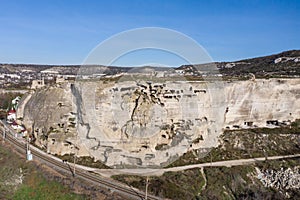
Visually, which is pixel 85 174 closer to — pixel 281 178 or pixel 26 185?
pixel 26 185

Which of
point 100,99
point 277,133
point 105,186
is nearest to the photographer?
point 105,186

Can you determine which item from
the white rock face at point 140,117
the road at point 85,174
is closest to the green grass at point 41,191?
the road at point 85,174

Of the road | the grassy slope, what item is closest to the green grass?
the grassy slope

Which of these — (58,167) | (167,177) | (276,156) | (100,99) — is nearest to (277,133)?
(276,156)

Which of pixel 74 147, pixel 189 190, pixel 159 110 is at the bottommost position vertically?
pixel 189 190

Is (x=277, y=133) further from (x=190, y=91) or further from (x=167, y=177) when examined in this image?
(x=167, y=177)

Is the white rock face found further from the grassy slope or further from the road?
the grassy slope

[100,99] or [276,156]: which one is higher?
[100,99]

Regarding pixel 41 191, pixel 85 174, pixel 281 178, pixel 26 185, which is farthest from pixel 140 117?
pixel 281 178

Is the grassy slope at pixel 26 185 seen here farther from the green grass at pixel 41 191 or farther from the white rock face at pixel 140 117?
the white rock face at pixel 140 117
